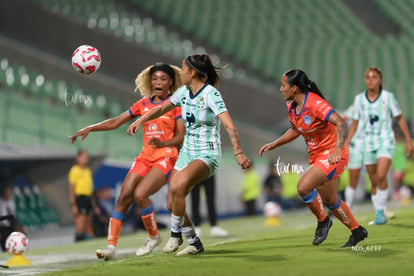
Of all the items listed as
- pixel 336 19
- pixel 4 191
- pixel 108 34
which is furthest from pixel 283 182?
pixel 336 19

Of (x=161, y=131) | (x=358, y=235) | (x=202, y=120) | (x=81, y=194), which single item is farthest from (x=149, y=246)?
(x=81, y=194)

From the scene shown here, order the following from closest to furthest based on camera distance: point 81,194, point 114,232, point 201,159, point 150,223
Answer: point 201,159 < point 114,232 < point 150,223 < point 81,194

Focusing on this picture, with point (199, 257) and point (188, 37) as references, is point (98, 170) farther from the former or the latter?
point (188, 37)

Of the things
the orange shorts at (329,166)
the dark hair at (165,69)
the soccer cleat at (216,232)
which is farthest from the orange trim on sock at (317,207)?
the soccer cleat at (216,232)

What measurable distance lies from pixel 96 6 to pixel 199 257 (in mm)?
24567

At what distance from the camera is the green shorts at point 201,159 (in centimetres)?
829

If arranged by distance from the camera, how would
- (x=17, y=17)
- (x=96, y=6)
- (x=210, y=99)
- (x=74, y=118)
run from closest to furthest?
1. (x=210, y=99)
2. (x=74, y=118)
3. (x=17, y=17)
4. (x=96, y=6)

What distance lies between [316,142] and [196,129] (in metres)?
1.27

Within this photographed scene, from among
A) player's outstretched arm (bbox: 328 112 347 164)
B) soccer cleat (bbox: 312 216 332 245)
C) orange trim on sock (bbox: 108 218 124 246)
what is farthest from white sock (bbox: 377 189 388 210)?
orange trim on sock (bbox: 108 218 124 246)

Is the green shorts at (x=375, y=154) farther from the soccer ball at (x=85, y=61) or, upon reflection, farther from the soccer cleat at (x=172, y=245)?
the soccer ball at (x=85, y=61)

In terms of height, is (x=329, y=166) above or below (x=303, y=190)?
above

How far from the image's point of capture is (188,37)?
1282 inches

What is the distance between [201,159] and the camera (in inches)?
325

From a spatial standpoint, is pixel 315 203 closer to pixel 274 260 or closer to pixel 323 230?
pixel 323 230
